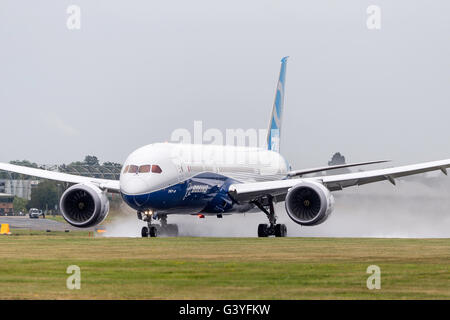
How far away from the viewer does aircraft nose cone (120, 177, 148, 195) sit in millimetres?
41844

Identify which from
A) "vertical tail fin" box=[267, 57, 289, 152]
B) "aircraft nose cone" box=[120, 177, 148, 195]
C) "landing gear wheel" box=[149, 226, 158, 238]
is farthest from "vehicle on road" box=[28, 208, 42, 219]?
"aircraft nose cone" box=[120, 177, 148, 195]

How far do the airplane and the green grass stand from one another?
8117mm

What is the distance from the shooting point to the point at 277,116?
199 ft

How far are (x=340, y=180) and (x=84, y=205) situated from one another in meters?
11.2

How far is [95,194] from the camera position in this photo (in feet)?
145

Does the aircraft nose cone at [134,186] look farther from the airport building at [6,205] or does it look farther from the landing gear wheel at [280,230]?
the airport building at [6,205]

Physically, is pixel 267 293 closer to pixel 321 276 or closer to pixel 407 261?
pixel 321 276

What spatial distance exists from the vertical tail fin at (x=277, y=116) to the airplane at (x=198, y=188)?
22.1ft

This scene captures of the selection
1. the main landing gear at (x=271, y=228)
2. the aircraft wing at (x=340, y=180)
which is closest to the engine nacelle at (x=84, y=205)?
the aircraft wing at (x=340, y=180)

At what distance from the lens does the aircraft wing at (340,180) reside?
145ft

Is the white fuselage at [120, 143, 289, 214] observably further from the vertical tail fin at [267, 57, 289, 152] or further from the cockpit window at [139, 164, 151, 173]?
the vertical tail fin at [267, 57, 289, 152]

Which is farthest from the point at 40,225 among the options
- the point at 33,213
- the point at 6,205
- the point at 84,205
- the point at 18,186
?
the point at 6,205

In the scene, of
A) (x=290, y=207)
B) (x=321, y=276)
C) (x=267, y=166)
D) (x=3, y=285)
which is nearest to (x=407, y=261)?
(x=321, y=276)

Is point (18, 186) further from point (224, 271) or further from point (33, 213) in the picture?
point (224, 271)
